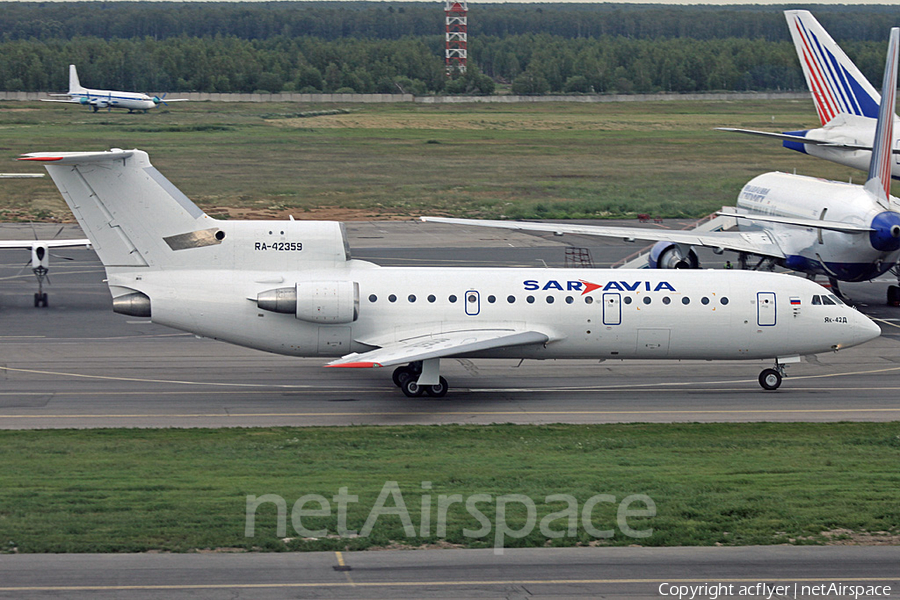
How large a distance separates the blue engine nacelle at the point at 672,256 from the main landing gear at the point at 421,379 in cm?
2061

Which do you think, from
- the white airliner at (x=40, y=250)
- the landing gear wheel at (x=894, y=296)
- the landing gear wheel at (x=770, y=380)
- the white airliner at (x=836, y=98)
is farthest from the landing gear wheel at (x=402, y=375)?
the white airliner at (x=836, y=98)

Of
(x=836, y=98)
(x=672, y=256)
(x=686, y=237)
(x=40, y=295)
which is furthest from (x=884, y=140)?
(x=40, y=295)

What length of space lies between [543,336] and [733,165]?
279ft

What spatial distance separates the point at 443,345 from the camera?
31.7 m

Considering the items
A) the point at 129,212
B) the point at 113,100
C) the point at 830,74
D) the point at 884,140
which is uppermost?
the point at 113,100

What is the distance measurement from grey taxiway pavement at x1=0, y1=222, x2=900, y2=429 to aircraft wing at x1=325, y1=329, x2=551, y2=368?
5.55 feet

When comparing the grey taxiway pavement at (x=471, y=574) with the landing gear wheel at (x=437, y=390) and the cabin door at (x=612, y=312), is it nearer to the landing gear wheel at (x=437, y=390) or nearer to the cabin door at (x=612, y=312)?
the landing gear wheel at (x=437, y=390)

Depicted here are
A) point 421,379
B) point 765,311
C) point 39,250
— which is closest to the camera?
point 421,379

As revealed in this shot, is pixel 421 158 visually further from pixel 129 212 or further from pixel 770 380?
pixel 129 212

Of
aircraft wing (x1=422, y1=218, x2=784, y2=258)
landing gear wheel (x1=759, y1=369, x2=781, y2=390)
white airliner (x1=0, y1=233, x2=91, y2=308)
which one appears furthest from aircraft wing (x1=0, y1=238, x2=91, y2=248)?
landing gear wheel (x1=759, y1=369, x2=781, y2=390)

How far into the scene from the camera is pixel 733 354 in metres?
34.4

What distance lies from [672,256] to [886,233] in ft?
32.3

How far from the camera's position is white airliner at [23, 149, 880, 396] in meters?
32.3

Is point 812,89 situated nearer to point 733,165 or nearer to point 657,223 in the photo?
point 657,223
